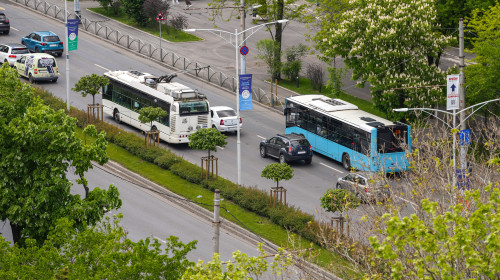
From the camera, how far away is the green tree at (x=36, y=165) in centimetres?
2231

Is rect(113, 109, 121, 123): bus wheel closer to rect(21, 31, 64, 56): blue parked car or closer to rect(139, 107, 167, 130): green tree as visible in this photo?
rect(139, 107, 167, 130): green tree

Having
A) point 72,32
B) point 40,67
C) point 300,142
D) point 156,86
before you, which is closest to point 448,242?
point 300,142

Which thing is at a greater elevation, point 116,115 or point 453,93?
point 453,93

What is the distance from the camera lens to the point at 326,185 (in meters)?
40.0

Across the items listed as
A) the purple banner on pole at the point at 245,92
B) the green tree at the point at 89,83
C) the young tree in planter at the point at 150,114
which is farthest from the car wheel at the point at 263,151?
the green tree at the point at 89,83

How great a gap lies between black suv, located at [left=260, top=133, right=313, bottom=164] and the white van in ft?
52.7

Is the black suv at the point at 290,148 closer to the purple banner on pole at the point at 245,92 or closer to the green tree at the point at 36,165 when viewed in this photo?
the purple banner on pole at the point at 245,92

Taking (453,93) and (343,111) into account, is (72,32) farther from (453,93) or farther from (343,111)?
(453,93)

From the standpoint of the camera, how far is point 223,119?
45.8 metres

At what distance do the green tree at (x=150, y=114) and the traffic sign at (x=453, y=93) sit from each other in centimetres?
1518

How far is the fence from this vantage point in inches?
2110

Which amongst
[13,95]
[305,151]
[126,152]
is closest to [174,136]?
[126,152]

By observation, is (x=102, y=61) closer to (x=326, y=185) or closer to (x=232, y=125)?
(x=232, y=125)

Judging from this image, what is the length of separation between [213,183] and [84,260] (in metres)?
17.4
